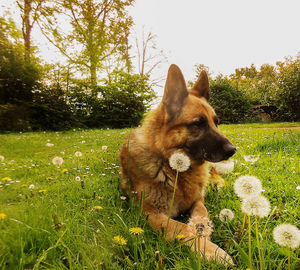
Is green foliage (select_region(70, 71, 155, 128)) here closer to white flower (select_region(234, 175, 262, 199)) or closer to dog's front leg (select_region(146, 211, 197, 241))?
dog's front leg (select_region(146, 211, 197, 241))

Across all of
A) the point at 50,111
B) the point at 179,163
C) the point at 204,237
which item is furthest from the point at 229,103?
the point at 179,163

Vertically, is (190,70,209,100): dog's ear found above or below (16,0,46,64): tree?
below

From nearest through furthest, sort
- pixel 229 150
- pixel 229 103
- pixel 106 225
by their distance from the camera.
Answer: pixel 106 225 < pixel 229 150 < pixel 229 103

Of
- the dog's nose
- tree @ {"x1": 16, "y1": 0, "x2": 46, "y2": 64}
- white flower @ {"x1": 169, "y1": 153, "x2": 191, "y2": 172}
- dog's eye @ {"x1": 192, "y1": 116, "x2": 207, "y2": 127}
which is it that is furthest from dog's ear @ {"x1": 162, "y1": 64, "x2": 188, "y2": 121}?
tree @ {"x1": 16, "y1": 0, "x2": 46, "y2": 64}

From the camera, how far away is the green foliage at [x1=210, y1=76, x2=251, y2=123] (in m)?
17.3

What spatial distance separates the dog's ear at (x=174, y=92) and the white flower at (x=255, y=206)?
129 cm

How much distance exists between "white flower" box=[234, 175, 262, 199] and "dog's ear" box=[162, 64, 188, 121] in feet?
3.94

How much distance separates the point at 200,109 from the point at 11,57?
43.7 feet

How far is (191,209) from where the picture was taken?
81.0 inches

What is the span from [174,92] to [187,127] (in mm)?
430

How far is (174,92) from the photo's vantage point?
2.13 metres

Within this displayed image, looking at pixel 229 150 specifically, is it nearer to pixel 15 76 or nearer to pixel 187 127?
pixel 187 127

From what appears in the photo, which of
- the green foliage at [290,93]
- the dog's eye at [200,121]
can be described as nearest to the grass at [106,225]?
the dog's eye at [200,121]

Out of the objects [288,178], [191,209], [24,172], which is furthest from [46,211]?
[288,178]
